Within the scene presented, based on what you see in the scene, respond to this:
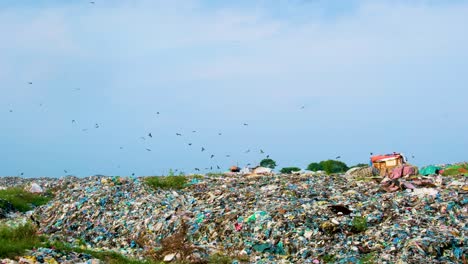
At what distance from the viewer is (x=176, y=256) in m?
11.4

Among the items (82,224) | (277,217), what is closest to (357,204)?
(277,217)

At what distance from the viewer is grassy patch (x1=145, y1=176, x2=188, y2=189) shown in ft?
55.8

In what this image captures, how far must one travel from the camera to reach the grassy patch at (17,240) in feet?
31.3

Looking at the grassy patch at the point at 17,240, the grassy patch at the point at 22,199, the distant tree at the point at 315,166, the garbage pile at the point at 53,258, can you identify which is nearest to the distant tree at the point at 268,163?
the distant tree at the point at 315,166

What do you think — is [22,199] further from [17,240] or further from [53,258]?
[53,258]

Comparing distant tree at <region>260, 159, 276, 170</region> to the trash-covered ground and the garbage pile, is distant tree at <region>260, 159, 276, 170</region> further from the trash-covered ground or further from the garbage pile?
the garbage pile

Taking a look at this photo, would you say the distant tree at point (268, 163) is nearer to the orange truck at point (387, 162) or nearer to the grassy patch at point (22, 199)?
the orange truck at point (387, 162)

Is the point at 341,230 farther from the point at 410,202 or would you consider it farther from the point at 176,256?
the point at 176,256

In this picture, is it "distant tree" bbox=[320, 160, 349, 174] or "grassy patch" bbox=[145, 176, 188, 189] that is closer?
"grassy patch" bbox=[145, 176, 188, 189]

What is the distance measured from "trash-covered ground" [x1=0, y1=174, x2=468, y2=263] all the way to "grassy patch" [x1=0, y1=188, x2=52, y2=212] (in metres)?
1.89

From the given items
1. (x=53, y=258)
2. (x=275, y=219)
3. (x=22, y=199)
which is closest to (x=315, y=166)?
(x=22, y=199)

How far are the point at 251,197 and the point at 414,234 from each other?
14.5 feet

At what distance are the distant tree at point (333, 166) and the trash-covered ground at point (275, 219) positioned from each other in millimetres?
9365

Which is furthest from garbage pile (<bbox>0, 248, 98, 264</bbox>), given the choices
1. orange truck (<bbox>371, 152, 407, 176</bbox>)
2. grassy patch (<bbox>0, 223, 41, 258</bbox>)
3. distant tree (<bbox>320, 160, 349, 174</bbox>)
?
distant tree (<bbox>320, 160, 349, 174</bbox>)
